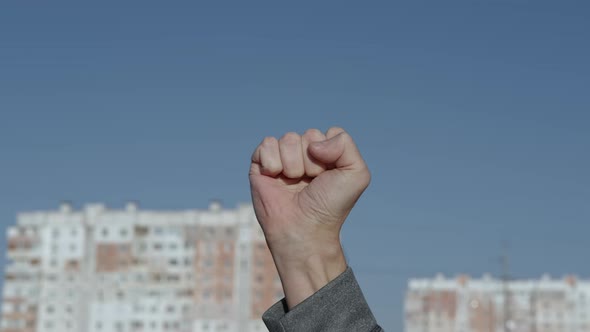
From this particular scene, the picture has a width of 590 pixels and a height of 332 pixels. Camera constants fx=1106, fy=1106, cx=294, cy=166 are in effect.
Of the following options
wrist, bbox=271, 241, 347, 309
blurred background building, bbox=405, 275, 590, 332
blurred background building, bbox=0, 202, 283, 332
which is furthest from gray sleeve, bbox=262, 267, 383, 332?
blurred background building, bbox=405, 275, 590, 332

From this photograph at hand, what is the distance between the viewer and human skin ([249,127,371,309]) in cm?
122

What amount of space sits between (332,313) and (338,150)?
0.60 ft

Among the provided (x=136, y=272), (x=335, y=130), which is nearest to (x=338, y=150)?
(x=335, y=130)

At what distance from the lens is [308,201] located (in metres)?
1.27

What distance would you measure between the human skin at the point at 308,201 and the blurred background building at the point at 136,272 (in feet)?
132

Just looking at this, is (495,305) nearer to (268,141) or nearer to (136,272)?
(136,272)

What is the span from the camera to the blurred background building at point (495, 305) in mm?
52406

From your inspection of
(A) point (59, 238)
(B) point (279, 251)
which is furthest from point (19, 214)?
(B) point (279, 251)

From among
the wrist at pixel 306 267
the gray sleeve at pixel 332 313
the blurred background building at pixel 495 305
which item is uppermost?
the blurred background building at pixel 495 305

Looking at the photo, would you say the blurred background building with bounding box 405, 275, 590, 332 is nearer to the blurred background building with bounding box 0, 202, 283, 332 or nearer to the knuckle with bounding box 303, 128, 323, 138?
the blurred background building with bounding box 0, 202, 283, 332

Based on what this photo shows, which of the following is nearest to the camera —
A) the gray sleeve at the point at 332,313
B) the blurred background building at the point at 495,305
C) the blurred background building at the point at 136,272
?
the gray sleeve at the point at 332,313

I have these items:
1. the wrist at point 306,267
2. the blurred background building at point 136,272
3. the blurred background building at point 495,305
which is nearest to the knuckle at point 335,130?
the wrist at point 306,267

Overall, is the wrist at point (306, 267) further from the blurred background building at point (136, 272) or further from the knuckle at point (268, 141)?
the blurred background building at point (136, 272)

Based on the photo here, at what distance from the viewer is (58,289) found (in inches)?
1831
